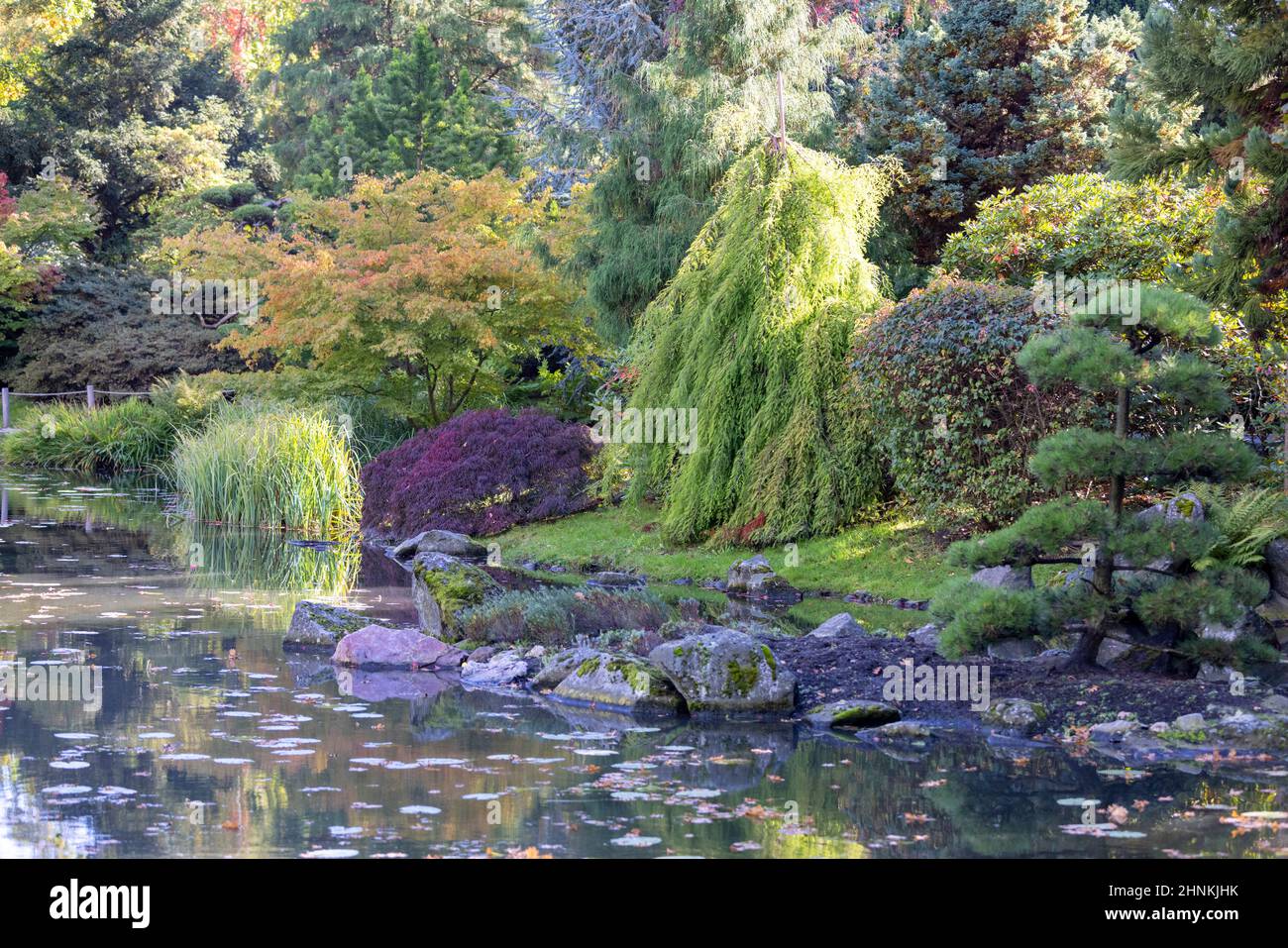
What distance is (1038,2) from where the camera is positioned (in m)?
16.9

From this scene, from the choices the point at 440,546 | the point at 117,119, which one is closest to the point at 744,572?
the point at 440,546

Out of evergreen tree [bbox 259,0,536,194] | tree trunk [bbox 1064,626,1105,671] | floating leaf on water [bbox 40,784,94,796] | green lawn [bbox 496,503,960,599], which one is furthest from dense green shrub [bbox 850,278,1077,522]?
evergreen tree [bbox 259,0,536,194]

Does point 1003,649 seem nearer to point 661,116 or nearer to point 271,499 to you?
point 661,116

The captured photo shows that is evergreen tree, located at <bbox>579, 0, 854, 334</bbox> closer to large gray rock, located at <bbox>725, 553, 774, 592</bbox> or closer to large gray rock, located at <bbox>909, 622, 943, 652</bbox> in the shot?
→ large gray rock, located at <bbox>725, 553, 774, 592</bbox>

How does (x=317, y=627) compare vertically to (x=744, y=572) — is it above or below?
below

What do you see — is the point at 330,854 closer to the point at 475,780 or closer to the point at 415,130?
the point at 475,780

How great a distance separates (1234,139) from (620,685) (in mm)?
5863

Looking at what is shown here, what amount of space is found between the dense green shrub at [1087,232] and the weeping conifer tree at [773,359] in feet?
3.91

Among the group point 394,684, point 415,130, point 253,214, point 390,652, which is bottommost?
point 394,684

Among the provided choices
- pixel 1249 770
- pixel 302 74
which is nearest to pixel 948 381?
pixel 1249 770

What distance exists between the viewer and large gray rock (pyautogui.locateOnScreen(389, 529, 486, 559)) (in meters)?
14.8

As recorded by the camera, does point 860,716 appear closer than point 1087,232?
Yes

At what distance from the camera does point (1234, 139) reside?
32.2ft

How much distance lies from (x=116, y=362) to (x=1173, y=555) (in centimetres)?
2440
